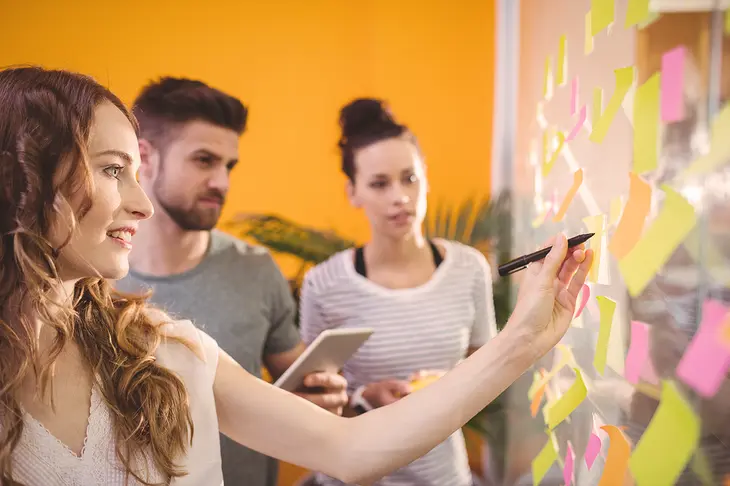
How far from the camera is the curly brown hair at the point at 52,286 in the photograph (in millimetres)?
858

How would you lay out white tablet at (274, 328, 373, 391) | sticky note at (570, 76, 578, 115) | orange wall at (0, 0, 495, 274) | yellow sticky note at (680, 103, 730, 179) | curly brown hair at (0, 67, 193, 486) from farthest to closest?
orange wall at (0, 0, 495, 274), white tablet at (274, 328, 373, 391), sticky note at (570, 76, 578, 115), curly brown hair at (0, 67, 193, 486), yellow sticky note at (680, 103, 730, 179)

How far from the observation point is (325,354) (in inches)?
50.6

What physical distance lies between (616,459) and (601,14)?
59cm

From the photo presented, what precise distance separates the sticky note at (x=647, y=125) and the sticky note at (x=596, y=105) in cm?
14

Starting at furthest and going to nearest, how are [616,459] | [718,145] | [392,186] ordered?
[392,186] < [616,459] < [718,145]

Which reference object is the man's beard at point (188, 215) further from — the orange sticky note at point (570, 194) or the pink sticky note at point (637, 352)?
the pink sticky note at point (637, 352)

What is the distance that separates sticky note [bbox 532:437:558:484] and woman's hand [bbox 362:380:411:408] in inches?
12.1

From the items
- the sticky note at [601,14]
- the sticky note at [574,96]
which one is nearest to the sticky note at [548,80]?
the sticky note at [574,96]

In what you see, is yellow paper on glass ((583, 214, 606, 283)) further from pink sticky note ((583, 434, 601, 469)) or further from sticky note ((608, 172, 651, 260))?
pink sticky note ((583, 434, 601, 469))

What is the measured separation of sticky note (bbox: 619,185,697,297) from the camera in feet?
2.25

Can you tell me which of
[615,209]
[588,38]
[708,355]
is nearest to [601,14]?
[588,38]

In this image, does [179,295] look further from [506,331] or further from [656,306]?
[656,306]

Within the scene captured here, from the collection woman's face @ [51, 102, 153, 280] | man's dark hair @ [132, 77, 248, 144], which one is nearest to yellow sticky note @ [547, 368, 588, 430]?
woman's face @ [51, 102, 153, 280]

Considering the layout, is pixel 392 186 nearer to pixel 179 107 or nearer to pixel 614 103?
pixel 179 107
